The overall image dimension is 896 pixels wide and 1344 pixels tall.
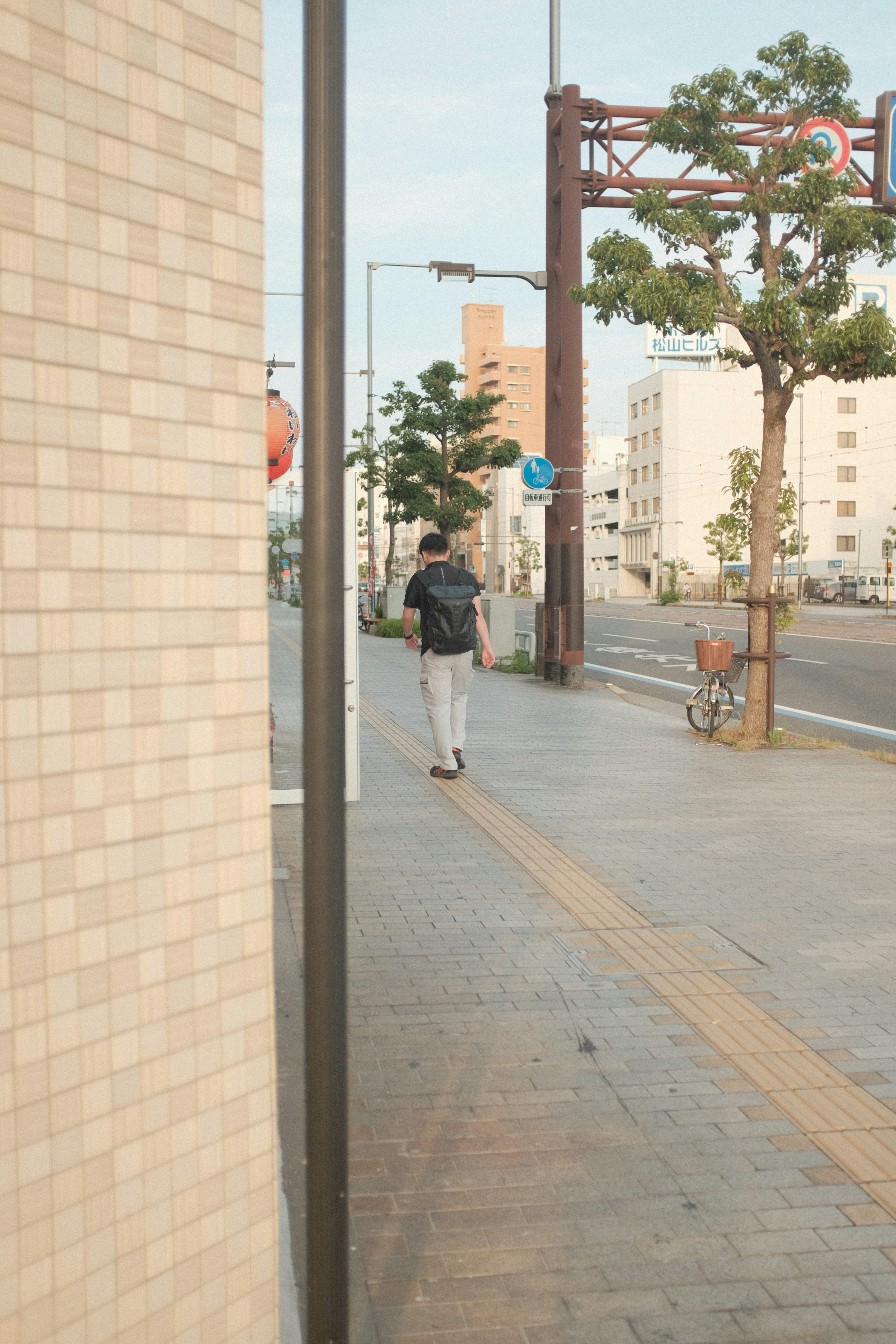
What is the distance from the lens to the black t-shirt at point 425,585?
32.1 ft

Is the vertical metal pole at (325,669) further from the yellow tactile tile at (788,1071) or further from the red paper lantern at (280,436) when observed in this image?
the red paper lantern at (280,436)

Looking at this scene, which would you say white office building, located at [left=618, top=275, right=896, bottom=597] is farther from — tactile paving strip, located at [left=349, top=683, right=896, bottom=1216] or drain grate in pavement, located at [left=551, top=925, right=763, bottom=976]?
drain grate in pavement, located at [left=551, top=925, right=763, bottom=976]

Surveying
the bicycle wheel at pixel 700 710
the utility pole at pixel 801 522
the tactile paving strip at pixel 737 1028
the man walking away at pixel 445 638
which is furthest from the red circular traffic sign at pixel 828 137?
the utility pole at pixel 801 522

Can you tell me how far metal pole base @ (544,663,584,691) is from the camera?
60.4 ft

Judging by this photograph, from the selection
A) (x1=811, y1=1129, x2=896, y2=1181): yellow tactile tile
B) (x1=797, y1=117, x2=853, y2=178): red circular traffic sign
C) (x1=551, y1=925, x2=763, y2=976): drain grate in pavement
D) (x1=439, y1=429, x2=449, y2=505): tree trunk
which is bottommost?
(x1=811, y1=1129, x2=896, y2=1181): yellow tactile tile

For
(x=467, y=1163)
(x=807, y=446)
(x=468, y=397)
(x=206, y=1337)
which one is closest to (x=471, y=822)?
(x=467, y=1163)

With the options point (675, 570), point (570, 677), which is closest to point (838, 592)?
point (675, 570)

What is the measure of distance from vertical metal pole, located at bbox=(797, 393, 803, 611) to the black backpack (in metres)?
54.1

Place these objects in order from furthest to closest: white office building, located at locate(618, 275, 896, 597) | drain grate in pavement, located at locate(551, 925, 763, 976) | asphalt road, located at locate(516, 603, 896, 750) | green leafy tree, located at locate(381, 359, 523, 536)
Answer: white office building, located at locate(618, 275, 896, 597), green leafy tree, located at locate(381, 359, 523, 536), asphalt road, located at locate(516, 603, 896, 750), drain grate in pavement, located at locate(551, 925, 763, 976)

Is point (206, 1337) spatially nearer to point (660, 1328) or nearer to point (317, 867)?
point (317, 867)

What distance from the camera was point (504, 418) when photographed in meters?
131

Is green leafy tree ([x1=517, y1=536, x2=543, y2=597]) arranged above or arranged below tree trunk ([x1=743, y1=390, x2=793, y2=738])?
above

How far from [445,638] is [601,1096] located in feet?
19.4

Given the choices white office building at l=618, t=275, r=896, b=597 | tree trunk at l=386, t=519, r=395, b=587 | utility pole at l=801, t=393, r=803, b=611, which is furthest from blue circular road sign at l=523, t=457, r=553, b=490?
white office building at l=618, t=275, r=896, b=597
